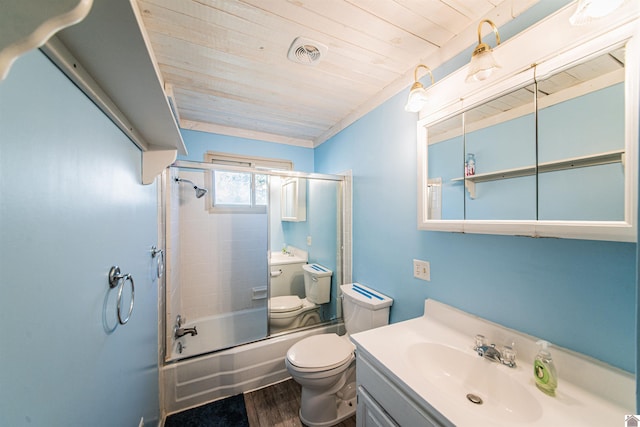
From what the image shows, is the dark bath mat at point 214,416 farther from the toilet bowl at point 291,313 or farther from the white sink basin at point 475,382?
the white sink basin at point 475,382

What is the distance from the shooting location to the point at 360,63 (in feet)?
4.47

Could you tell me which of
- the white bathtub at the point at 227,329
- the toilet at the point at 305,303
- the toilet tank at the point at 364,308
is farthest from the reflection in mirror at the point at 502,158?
the white bathtub at the point at 227,329

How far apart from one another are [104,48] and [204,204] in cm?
198

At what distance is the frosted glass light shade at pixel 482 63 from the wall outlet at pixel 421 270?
0.97 metres

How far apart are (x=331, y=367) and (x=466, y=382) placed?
29.1 inches

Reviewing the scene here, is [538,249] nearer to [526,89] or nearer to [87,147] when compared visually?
[526,89]

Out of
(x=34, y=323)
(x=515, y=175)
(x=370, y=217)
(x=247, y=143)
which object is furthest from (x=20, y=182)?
(x=247, y=143)

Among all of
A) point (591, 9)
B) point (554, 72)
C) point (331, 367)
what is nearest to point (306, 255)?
point (331, 367)

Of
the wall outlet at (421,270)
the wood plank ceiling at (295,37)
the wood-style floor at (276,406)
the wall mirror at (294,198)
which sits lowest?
the wood-style floor at (276,406)

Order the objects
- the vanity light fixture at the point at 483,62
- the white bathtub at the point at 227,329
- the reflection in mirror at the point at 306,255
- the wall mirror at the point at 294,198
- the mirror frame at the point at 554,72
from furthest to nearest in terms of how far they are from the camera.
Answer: the wall mirror at the point at 294,198, the reflection in mirror at the point at 306,255, the white bathtub at the point at 227,329, the vanity light fixture at the point at 483,62, the mirror frame at the point at 554,72

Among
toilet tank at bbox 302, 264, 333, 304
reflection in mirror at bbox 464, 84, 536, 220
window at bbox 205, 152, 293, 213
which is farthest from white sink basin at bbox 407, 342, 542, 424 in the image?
window at bbox 205, 152, 293, 213

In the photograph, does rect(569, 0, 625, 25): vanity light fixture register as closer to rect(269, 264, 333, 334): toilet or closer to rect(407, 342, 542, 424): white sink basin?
rect(407, 342, 542, 424): white sink basin

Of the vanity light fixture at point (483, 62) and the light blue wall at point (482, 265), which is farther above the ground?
the vanity light fixture at point (483, 62)

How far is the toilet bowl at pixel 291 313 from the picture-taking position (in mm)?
2094
